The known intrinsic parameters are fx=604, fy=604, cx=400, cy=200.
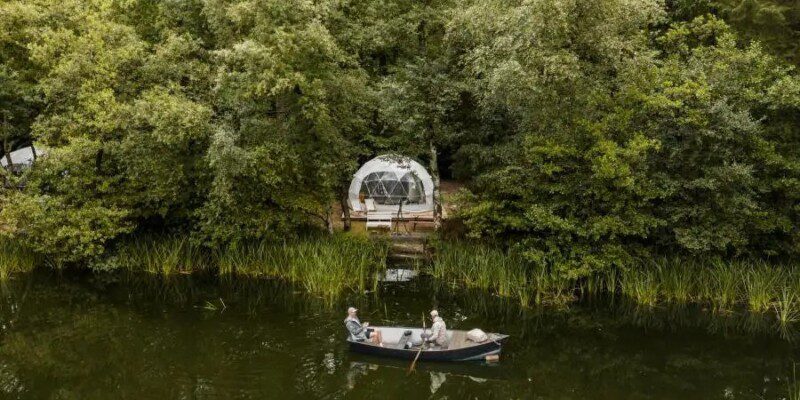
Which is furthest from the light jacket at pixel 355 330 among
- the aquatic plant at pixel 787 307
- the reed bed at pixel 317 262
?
the aquatic plant at pixel 787 307

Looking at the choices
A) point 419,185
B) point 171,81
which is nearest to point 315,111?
Answer: point 171,81

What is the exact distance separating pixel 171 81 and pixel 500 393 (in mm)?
13730

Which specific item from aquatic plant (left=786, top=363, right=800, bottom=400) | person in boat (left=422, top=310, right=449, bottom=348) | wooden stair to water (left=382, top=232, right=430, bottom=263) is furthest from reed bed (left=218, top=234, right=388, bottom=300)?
aquatic plant (left=786, top=363, right=800, bottom=400)

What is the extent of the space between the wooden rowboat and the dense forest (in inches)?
192

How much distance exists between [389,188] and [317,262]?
21.6ft

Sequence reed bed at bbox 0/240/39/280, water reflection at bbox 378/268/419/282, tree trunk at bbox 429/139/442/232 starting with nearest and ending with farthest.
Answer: reed bed at bbox 0/240/39/280
water reflection at bbox 378/268/419/282
tree trunk at bbox 429/139/442/232

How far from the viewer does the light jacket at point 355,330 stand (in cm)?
1400

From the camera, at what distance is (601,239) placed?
59.2 feet

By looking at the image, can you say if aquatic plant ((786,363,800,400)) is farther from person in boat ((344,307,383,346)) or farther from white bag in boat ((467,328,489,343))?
person in boat ((344,307,383,346))

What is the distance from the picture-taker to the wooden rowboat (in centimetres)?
1341

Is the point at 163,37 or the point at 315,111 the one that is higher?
the point at 163,37

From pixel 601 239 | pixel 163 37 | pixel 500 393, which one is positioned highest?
pixel 163 37

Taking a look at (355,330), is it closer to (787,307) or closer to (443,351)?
(443,351)

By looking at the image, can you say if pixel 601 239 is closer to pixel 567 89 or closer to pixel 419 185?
pixel 567 89
